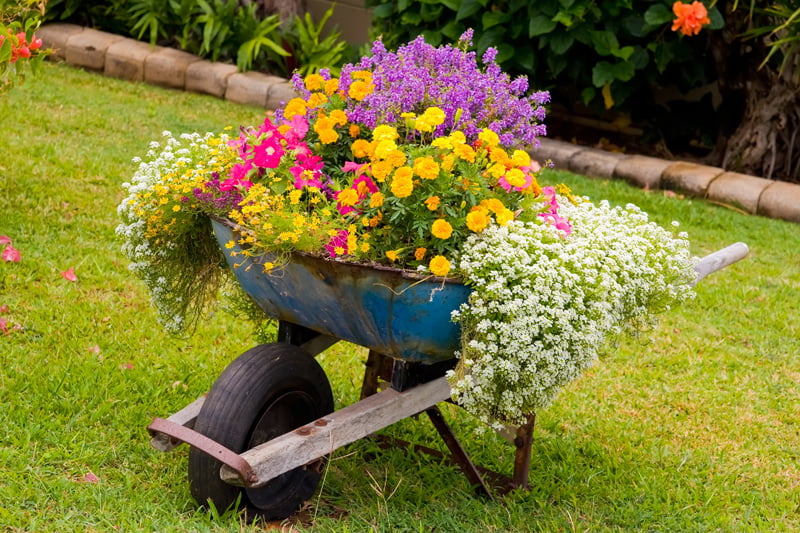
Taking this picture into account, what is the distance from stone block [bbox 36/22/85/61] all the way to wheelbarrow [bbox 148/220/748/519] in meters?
5.77

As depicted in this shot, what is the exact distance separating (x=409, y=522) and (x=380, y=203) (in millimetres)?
890

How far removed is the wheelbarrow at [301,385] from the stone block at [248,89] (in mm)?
4883

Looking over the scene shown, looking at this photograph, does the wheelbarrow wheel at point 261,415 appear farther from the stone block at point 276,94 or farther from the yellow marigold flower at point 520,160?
the stone block at point 276,94

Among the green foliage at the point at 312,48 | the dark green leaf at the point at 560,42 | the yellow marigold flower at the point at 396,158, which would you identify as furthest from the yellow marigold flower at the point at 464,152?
the green foliage at the point at 312,48

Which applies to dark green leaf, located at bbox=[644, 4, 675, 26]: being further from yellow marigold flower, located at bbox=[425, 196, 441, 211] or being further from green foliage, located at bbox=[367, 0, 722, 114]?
yellow marigold flower, located at bbox=[425, 196, 441, 211]

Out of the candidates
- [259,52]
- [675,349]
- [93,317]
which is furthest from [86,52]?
[675,349]

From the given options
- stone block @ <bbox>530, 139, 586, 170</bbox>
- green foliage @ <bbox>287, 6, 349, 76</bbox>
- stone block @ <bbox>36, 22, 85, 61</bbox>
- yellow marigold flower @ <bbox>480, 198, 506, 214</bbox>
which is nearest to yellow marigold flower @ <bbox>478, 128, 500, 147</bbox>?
yellow marigold flower @ <bbox>480, 198, 506, 214</bbox>

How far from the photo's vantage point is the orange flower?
19.1ft

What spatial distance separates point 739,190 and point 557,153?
125cm

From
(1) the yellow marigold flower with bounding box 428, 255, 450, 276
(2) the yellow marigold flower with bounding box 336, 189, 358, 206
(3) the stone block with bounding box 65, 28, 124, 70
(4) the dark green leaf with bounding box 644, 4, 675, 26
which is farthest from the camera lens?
(3) the stone block with bounding box 65, 28, 124, 70

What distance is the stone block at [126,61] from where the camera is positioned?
7477 millimetres

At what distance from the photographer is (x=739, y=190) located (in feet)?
20.1

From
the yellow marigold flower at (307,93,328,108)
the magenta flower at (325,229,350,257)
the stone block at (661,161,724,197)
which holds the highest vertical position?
the yellow marigold flower at (307,93,328,108)

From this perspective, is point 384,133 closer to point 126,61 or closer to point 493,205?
point 493,205
